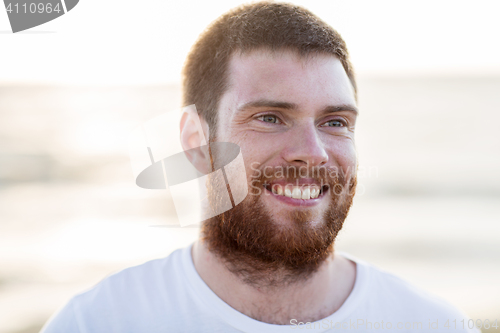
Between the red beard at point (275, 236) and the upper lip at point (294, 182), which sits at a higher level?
the upper lip at point (294, 182)

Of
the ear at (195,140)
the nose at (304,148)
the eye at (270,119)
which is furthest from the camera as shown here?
the ear at (195,140)

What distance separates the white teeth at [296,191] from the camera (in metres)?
1.95

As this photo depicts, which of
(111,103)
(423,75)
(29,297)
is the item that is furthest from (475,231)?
(111,103)

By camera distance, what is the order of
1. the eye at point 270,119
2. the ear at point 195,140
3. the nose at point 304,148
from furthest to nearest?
the ear at point 195,140, the eye at point 270,119, the nose at point 304,148

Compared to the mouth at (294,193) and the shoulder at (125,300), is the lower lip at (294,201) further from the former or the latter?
the shoulder at (125,300)

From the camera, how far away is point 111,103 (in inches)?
522

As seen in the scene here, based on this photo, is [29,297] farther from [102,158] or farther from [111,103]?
[111,103]

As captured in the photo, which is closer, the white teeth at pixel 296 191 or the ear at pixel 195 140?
the white teeth at pixel 296 191

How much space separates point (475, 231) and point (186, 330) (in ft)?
33.8

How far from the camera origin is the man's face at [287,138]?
1934mm

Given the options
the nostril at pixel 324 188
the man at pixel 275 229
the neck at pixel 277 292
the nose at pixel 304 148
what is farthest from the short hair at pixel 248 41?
the neck at pixel 277 292

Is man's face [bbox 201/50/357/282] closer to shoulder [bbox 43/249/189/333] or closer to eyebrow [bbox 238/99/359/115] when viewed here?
eyebrow [bbox 238/99/359/115]

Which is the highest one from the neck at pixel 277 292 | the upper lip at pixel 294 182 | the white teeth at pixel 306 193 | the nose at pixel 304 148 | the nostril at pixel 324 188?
the nose at pixel 304 148

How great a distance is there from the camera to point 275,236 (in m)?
1.93
